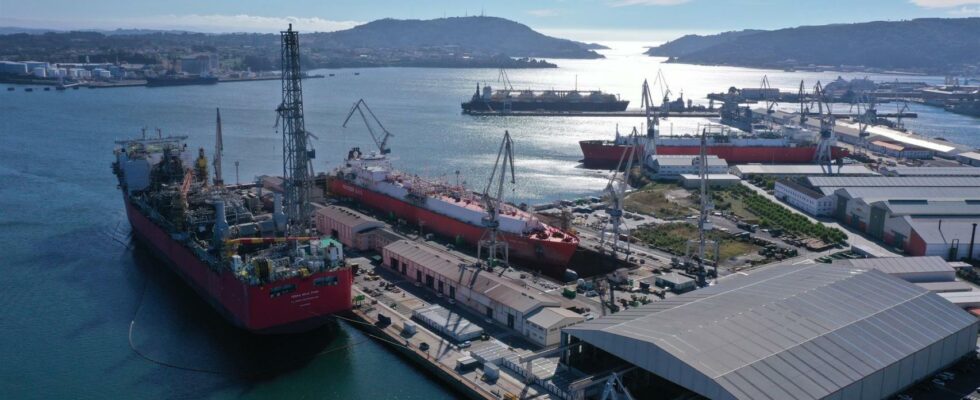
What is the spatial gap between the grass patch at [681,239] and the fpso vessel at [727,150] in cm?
1726

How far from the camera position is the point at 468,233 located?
2562cm

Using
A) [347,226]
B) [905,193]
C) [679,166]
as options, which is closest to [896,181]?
[905,193]

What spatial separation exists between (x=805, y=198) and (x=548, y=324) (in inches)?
757

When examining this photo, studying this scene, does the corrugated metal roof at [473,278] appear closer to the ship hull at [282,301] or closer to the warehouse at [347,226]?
the warehouse at [347,226]

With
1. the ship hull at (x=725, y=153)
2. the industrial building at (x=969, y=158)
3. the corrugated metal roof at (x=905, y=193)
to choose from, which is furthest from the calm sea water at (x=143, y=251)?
the industrial building at (x=969, y=158)

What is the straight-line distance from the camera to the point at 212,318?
20453mm

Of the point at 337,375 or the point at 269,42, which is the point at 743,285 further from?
the point at 269,42

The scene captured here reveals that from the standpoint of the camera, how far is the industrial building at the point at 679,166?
39.4 metres

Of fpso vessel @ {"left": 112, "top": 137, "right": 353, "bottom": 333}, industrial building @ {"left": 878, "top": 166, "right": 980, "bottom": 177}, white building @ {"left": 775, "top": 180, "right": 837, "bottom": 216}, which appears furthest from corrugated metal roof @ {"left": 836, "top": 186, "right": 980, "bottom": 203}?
fpso vessel @ {"left": 112, "top": 137, "right": 353, "bottom": 333}

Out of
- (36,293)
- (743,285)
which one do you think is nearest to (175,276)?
(36,293)

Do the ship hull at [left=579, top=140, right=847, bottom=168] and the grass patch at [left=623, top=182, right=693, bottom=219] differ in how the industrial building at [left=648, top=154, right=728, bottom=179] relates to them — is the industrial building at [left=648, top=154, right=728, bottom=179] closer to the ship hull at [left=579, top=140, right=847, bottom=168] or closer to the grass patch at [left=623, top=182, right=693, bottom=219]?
the grass patch at [left=623, top=182, right=693, bottom=219]

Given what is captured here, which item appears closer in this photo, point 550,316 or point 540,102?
point 550,316

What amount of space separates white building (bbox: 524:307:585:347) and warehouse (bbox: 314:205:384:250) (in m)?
9.20

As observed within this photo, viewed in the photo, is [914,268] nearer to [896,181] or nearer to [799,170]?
[896,181]
